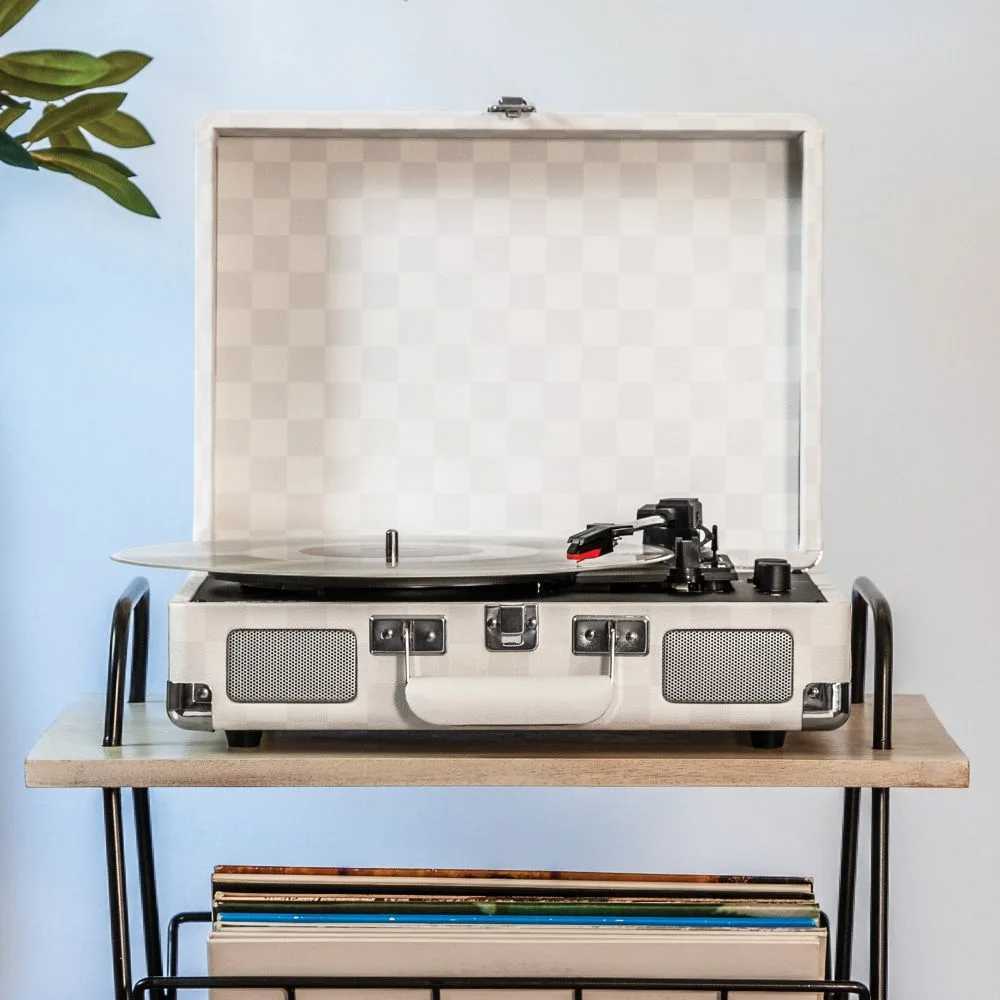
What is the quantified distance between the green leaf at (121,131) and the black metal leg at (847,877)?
3.38 feet

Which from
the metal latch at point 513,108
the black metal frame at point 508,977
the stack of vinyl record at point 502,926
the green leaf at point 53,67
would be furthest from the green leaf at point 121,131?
the stack of vinyl record at point 502,926

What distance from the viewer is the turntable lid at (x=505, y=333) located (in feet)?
4.39

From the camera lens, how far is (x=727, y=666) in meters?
1.03

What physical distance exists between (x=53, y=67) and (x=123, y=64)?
0.22 ft

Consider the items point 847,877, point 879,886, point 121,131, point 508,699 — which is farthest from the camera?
point 847,877

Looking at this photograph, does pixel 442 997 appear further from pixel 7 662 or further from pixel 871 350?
pixel 871 350

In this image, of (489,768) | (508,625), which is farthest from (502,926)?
(508,625)

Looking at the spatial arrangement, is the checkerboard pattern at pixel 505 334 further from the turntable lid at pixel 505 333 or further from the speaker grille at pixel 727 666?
the speaker grille at pixel 727 666

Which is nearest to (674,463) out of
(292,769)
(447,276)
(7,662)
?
(447,276)

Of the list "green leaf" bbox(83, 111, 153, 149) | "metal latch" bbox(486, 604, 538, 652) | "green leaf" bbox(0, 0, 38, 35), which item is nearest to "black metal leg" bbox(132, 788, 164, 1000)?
"metal latch" bbox(486, 604, 538, 652)

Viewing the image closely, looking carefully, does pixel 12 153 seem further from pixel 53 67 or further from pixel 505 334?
pixel 505 334

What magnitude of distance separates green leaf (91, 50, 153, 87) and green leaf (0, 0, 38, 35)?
0.32 feet

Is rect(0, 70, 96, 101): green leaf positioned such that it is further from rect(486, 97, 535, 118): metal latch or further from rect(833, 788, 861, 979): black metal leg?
rect(833, 788, 861, 979): black metal leg

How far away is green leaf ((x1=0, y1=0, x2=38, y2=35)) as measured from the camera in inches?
50.6
